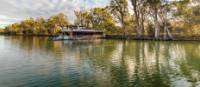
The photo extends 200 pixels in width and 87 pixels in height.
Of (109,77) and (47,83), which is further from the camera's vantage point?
(109,77)

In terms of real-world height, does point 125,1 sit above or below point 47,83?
above

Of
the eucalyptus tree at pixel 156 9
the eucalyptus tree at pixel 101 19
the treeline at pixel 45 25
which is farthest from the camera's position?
the treeline at pixel 45 25

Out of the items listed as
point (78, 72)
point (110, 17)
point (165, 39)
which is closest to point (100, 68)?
point (78, 72)

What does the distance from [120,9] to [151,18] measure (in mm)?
12522

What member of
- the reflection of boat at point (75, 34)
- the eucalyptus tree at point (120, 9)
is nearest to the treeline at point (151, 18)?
the eucalyptus tree at point (120, 9)

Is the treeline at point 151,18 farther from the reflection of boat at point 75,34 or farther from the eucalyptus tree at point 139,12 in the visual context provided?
the reflection of boat at point 75,34

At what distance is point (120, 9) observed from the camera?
110438 millimetres

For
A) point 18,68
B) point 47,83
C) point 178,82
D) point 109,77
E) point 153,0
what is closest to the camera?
point 47,83

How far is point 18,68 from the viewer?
27.6m

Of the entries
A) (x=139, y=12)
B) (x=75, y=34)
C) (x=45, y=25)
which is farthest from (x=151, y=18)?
(x=45, y=25)

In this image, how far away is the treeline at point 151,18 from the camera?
317 ft

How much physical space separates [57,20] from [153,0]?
250 ft

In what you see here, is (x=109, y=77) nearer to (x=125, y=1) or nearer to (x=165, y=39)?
(x=165, y=39)

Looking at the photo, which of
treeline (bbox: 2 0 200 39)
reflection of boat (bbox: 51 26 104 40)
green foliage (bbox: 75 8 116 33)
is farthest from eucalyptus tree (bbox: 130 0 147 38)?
green foliage (bbox: 75 8 116 33)
